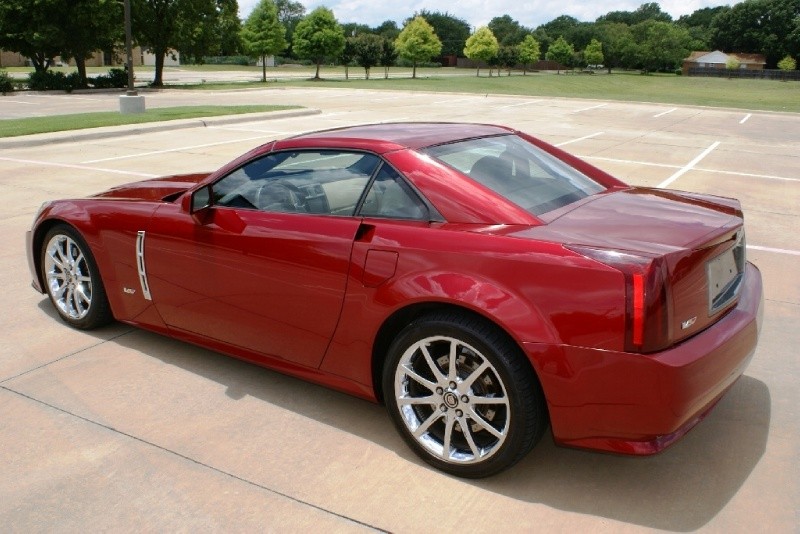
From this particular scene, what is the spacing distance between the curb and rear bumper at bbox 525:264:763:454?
14.6m

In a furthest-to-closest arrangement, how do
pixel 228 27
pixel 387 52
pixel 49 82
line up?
pixel 387 52
pixel 228 27
pixel 49 82

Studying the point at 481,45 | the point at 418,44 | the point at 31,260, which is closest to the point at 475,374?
the point at 31,260

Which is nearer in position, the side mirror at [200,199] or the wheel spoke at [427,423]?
the wheel spoke at [427,423]

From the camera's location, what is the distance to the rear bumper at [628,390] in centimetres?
272

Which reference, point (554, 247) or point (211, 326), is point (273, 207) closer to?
point (211, 326)

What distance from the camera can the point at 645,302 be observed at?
2686 millimetres

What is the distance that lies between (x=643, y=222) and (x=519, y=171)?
0.71m

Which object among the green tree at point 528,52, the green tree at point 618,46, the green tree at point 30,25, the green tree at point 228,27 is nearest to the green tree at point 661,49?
the green tree at point 618,46

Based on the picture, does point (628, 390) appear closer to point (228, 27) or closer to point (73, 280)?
point (73, 280)

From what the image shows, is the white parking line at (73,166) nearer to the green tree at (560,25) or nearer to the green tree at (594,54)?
the green tree at (594,54)

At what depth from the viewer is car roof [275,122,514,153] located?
11.9ft

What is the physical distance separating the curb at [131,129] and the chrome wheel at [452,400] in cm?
1400

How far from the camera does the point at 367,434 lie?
365 centimetres

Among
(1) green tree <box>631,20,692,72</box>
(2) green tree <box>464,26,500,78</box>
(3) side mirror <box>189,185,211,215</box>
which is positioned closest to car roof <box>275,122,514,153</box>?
(3) side mirror <box>189,185,211,215</box>
